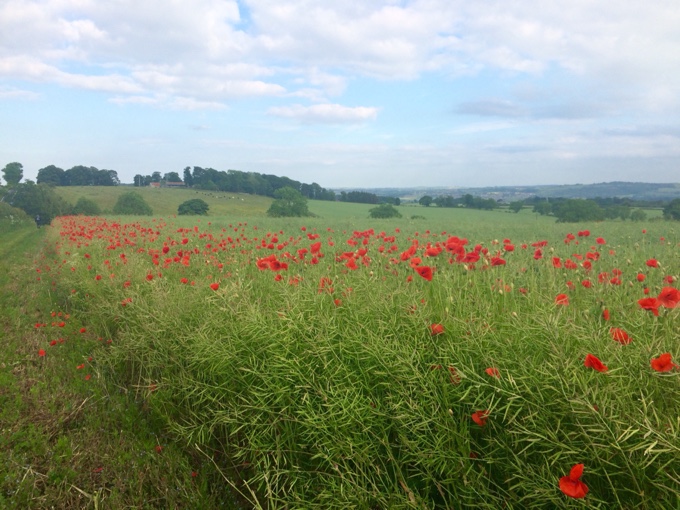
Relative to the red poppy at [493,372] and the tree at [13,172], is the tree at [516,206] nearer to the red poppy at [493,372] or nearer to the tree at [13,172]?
the red poppy at [493,372]

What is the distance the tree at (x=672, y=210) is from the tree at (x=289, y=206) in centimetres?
2618

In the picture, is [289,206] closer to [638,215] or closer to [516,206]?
[516,206]

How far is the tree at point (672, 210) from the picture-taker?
76.6 ft

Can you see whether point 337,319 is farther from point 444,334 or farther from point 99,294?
point 99,294

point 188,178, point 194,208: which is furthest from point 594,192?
point 188,178

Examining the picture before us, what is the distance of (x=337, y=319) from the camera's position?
298 centimetres

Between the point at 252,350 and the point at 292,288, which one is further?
the point at 292,288

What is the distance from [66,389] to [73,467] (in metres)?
1.31

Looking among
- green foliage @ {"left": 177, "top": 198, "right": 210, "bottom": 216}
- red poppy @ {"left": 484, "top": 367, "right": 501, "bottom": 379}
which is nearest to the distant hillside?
green foliage @ {"left": 177, "top": 198, "right": 210, "bottom": 216}

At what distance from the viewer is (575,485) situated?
4.45ft

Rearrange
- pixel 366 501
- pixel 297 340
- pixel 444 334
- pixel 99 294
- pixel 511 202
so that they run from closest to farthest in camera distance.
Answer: pixel 366 501
pixel 444 334
pixel 297 340
pixel 99 294
pixel 511 202

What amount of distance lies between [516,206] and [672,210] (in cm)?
976

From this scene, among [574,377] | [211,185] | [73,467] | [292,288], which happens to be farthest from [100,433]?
[211,185]

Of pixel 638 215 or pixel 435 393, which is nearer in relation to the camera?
pixel 435 393
